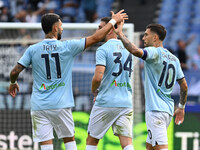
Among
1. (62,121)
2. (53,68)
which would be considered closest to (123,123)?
(62,121)

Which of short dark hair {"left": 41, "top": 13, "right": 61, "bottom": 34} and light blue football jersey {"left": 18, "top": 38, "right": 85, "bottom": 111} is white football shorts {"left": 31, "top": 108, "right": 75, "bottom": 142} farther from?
short dark hair {"left": 41, "top": 13, "right": 61, "bottom": 34}

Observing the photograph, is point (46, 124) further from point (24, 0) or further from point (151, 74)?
point (24, 0)

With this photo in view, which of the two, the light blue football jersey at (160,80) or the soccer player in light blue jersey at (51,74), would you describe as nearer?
the soccer player in light blue jersey at (51,74)

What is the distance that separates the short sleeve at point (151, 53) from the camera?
5742mm

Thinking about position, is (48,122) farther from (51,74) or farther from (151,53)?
(151,53)

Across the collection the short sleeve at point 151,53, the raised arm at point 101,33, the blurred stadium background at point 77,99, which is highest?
the raised arm at point 101,33

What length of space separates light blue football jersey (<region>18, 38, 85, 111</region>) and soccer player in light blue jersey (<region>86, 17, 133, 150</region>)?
1.47ft

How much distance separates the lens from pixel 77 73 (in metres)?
9.66

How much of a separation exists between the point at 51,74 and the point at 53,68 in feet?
0.25

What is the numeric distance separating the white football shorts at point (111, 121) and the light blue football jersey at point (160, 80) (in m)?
0.32

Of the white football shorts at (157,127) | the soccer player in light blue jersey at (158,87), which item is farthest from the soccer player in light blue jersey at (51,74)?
the white football shorts at (157,127)

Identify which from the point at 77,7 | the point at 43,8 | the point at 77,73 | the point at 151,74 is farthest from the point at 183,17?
the point at 151,74

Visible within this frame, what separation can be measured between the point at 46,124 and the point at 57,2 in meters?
11.2

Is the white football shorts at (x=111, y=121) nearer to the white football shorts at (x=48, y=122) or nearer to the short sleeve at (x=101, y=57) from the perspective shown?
the white football shorts at (x=48, y=122)
